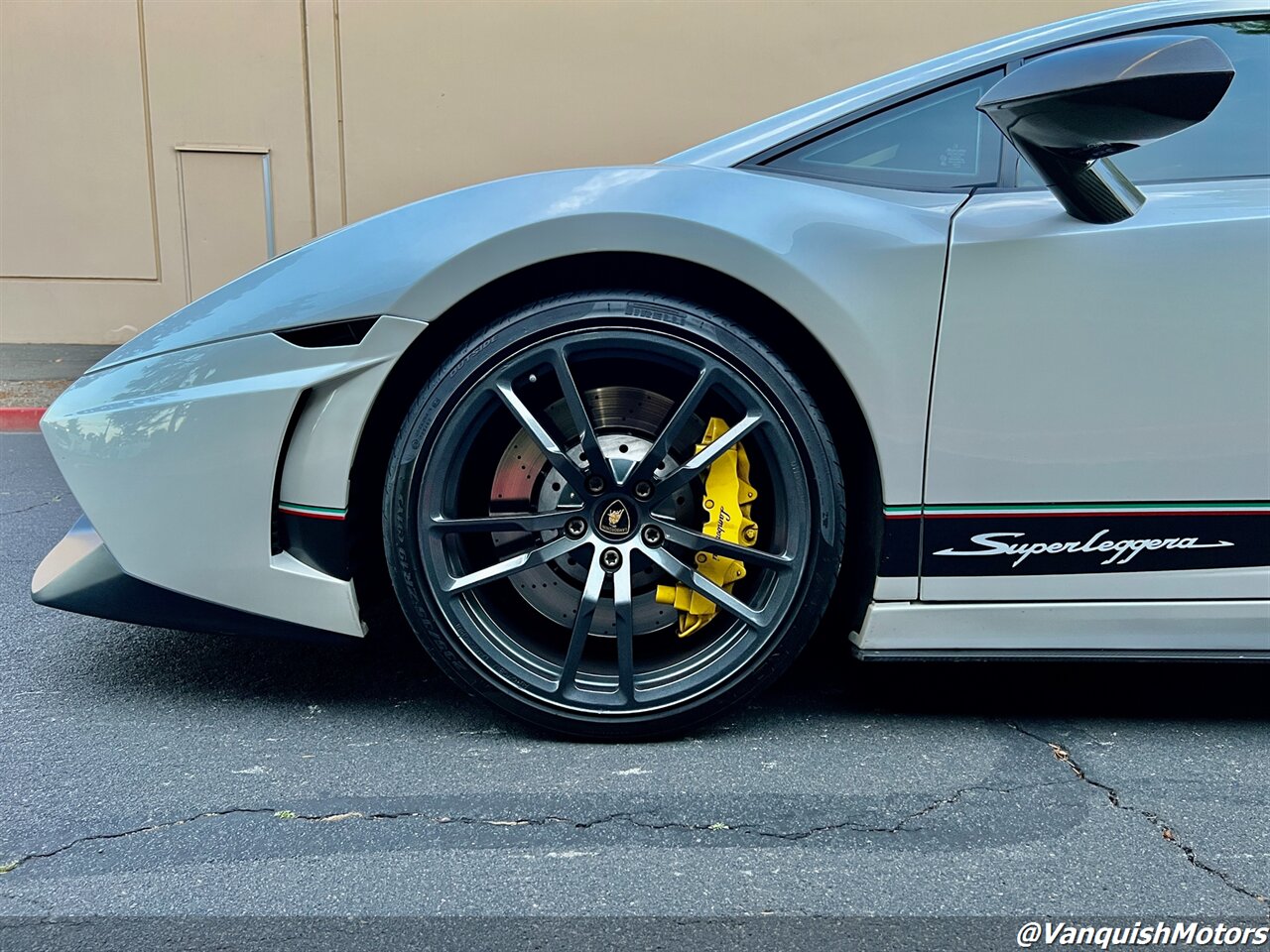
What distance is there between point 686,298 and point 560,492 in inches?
17.8

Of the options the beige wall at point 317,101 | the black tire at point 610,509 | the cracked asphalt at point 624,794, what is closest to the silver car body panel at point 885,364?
the black tire at point 610,509

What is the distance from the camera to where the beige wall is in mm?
9711

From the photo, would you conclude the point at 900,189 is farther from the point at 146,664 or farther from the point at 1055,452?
the point at 146,664

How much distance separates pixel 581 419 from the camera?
6.89 ft

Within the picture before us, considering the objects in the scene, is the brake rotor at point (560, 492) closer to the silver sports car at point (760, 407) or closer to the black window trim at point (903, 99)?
the silver sports car at point (760, 407)

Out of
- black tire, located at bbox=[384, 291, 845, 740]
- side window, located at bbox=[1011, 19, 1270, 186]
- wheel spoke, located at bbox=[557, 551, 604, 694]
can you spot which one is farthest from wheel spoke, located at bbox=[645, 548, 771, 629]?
side window, located at bbox=[1011, 19, 1270, 186]

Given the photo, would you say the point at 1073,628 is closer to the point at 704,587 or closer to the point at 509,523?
the point at 704,587

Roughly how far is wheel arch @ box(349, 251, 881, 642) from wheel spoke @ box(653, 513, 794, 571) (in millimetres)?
188

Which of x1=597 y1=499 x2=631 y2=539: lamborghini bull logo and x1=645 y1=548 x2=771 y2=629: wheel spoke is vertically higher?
x1=597 y1=499 x2=631 y2=539: lamborghini bull logo

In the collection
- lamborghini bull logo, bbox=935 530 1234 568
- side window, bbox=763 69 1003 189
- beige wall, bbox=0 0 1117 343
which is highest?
beige wall, bbox=0 0 1117 343

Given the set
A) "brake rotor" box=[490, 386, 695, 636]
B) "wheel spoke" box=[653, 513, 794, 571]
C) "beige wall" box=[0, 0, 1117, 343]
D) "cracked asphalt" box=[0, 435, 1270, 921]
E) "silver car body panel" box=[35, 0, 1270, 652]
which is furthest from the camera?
"beige wall" box=[0, 0, 1117, 343]

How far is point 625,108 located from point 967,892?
9.08m

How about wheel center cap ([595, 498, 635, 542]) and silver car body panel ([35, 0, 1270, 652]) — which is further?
wheel center cap ([595, 498, 635, 542])

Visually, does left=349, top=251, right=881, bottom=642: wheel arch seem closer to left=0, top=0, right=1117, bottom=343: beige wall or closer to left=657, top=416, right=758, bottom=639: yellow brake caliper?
left=657, top=416, right=758, bottom=639: yellow brake caliper
